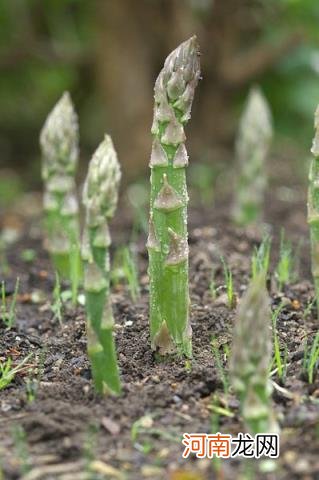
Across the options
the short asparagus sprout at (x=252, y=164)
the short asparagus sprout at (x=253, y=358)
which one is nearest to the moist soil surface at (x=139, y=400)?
the short asparagus sprout at (x=253, y=358)

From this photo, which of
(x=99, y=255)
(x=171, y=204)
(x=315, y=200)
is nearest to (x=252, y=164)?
(x=315, y=200)

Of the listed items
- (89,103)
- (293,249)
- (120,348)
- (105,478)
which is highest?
(89,103)

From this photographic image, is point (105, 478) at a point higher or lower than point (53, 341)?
lower

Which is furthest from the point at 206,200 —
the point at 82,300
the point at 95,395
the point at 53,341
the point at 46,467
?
the point at 46,467

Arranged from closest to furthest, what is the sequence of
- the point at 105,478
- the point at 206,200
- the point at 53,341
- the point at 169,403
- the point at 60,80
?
the point at 105,478, the point at 169,403, the point at 53,341, the point at 206,200, the point at 60,80

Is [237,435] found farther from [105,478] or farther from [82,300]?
[82,300]
